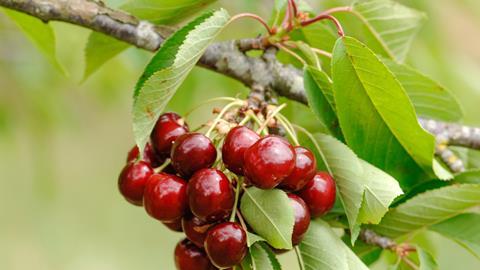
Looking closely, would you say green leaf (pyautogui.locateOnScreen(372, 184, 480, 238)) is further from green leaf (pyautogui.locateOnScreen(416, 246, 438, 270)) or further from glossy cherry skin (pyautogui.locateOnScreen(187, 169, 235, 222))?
glossy cherry skin (pyautogui.locateOnScreen(187, 169, 235, 222))

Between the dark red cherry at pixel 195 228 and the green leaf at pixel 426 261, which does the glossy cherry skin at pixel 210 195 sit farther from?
the green leaf at pixel 426 261

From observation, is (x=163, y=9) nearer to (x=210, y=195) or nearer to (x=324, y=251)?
(x=210, y=195)

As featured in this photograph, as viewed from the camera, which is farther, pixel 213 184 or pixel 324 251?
pixel 324 251

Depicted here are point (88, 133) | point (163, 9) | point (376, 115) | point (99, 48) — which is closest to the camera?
point (376, 115)

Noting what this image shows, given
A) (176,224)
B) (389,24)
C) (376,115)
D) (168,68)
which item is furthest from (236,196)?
(389,24)

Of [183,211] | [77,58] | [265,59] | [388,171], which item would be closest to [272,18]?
[265,59]

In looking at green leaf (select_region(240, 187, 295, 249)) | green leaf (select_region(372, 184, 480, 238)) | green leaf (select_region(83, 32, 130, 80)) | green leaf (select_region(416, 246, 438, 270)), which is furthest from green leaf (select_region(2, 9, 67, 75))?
green leaf (select_region(416, 246, 438, 270))
